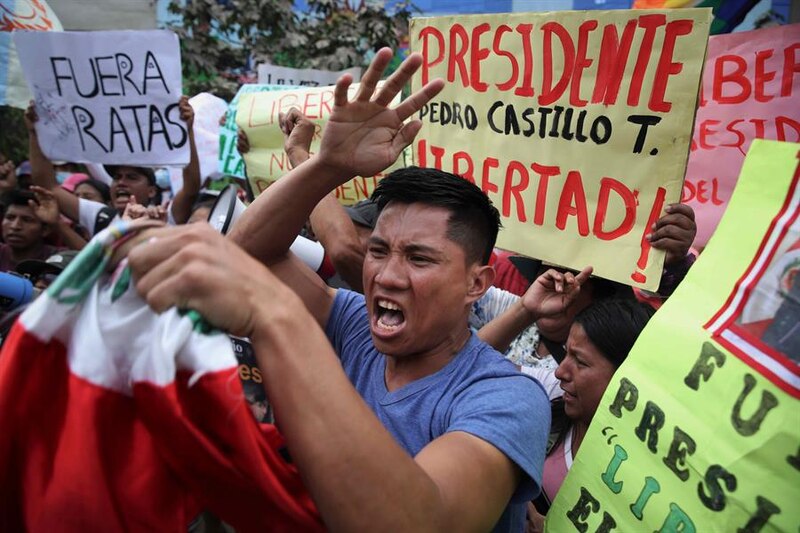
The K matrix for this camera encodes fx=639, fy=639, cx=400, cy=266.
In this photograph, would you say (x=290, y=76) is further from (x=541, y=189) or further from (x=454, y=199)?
(x=454, y=199)

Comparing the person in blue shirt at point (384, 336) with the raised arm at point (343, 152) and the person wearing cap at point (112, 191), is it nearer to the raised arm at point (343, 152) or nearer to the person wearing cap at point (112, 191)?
the raised arm at point (343, 152)

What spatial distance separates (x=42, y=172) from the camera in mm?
4742

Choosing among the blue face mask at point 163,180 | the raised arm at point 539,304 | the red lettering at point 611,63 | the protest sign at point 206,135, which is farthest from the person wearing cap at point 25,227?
the red lettering at point 611,63

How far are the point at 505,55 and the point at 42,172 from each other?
369cm

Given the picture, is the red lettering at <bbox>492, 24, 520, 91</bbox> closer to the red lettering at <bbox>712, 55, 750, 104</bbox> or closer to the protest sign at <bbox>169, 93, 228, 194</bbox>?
the red lettering at <bbox>712, 55, 750, 104</bbox>

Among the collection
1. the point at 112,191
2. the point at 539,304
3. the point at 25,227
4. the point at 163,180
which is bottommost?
the point at 163,180

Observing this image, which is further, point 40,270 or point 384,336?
point 40,270

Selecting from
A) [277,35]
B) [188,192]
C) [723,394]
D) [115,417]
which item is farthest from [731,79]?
[277,35]

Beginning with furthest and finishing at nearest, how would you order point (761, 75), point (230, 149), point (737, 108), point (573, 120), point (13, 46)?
point (230, 149) → point (13, 46) → point (737, 108) → point (761, 75) → point (573, 120)

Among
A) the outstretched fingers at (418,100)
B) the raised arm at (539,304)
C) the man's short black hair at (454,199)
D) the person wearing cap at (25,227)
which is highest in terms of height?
the outstretched fingers at (418,100)

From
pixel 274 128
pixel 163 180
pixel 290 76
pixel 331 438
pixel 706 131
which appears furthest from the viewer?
pixel 163 180

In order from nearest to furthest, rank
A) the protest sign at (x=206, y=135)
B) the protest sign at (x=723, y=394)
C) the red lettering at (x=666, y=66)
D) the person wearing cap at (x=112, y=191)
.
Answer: the protest sign at (x=723, y=394) → the red lettering at (x=666, y=66) → the person wearing cap at (x=112, y=191) → the protest sign at (x=206, y=135)

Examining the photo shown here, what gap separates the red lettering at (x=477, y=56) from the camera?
2834 mm

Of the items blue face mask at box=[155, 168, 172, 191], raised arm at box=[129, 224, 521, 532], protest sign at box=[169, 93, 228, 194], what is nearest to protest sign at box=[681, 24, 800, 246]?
raised arm at box=[129, 224, 521, 532]
